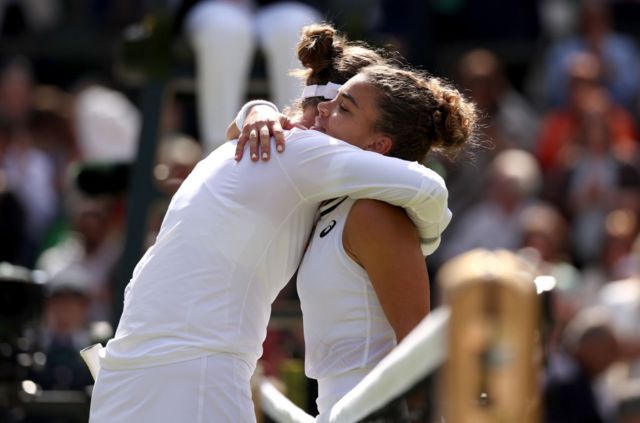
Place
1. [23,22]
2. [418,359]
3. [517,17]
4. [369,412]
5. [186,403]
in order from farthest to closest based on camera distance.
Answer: [23,22], [517,17], [186,403], [369,412], [418,359]

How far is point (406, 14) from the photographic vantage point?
833cm

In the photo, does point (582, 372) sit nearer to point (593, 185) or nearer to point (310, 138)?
point (593, 185)

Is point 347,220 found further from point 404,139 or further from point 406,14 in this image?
point 406,14

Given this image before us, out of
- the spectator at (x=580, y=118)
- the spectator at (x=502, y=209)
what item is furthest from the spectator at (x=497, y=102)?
the spectator at (x=502, y=209)

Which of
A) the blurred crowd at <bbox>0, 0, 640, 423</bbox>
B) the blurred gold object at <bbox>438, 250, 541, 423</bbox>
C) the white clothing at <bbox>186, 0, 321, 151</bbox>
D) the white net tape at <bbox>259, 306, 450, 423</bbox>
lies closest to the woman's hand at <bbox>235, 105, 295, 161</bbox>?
the white net tape at <bbox>259, 306, 450, 423</bbox>

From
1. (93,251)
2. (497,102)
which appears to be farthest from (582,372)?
(93,251)

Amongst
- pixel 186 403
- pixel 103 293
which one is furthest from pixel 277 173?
pixel 103 293

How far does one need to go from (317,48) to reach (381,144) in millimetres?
283

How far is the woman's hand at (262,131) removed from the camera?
2.99 meters

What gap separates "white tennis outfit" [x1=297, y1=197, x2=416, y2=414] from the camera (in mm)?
3031

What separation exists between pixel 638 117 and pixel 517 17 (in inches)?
45.1

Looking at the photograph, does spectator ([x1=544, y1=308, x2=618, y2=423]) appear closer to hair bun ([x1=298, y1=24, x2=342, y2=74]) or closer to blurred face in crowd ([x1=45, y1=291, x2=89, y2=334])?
blurred face in crowd ([x1=45, y1=291, x2=89, y2=334])

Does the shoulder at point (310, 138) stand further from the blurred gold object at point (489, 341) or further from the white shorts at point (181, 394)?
the blurred gold object at point (489, 341)

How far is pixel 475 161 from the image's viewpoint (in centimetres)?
612
